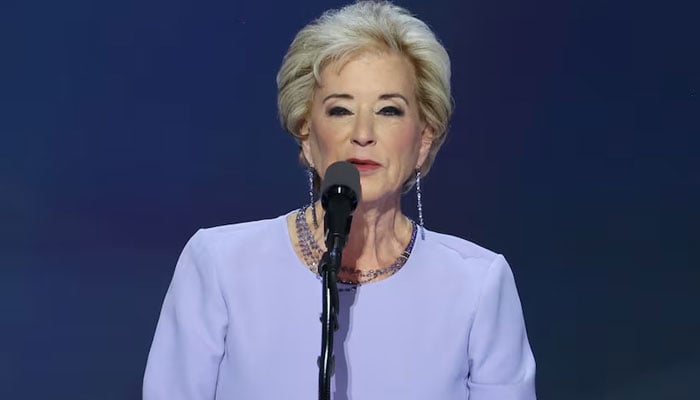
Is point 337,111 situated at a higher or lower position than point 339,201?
higher

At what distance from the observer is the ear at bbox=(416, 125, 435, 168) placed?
2.12 m

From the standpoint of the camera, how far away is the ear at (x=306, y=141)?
2098mm

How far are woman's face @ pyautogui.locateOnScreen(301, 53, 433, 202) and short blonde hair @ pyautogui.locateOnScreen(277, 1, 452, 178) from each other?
2 cm

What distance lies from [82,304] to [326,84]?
2.79ft

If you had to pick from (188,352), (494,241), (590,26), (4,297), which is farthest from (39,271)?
(590,26)

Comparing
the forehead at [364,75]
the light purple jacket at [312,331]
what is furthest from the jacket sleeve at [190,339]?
the forehead at [364,75]

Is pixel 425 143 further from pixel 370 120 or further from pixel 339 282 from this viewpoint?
pixel 339 282

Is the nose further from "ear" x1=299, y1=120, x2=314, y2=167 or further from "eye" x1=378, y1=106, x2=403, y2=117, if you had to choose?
"ear" x1=299, y1=120, x2=314, y2=167

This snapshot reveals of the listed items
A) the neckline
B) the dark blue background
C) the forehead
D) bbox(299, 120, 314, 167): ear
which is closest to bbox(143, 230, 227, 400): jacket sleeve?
the neckline

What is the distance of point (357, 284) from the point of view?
208cm

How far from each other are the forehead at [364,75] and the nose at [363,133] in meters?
0.06

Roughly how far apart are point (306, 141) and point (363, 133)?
20 centimetres

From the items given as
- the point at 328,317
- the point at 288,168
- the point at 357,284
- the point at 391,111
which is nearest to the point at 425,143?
the point at 391,111

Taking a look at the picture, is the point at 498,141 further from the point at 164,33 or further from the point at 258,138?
the point at 164,33
